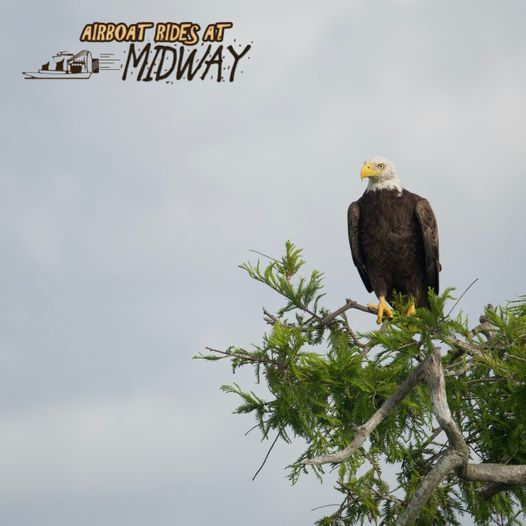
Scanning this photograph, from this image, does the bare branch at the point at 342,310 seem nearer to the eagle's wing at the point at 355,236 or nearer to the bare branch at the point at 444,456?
the bare branch at the point at 444,456

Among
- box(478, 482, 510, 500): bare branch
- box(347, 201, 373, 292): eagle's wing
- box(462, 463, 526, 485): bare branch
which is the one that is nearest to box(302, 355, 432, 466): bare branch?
box(462, 463, 526, 485): bare branch

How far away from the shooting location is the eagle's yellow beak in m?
10.4

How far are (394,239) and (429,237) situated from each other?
1.32 ft

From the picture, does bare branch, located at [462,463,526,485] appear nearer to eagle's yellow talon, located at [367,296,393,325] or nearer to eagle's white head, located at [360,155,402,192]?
eagle's yellow talon, located at [367,296,393,325]

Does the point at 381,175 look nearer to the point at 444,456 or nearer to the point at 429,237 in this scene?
the point at 429,237

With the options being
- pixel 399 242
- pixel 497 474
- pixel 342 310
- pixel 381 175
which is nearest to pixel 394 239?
pixel 399 242

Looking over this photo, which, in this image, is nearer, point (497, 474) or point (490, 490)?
point (497, 474)

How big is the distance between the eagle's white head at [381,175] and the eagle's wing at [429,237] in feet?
1.30

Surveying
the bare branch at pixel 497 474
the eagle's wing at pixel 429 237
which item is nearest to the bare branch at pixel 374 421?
the bare branch at pixel 497 474

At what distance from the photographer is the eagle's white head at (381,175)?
10.6m

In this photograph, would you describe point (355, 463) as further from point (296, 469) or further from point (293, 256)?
point (293, 256)

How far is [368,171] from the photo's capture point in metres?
10.5

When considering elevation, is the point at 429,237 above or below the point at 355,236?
below

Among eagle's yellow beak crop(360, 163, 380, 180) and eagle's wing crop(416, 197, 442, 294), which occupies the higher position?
eagle's yellow beak crop(360, 163, 380, 180)
